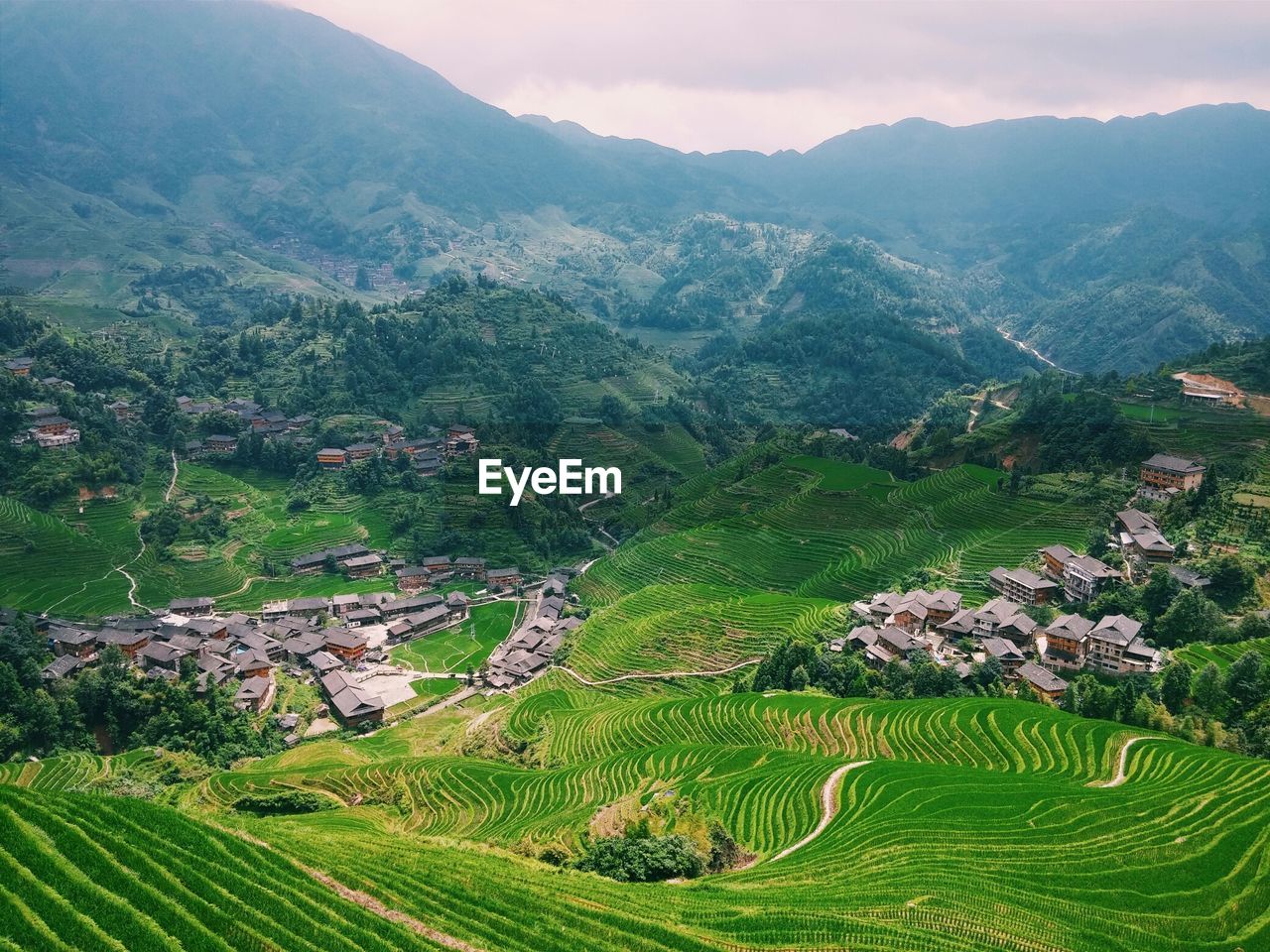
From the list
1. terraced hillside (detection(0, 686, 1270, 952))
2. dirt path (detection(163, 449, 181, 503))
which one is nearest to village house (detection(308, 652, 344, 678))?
terraced hillside (detection(0, 686, 1270, 952))

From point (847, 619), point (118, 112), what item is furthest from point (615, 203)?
point (847, 619)

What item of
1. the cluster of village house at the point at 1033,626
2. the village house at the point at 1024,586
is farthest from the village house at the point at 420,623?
the village house at the point at 1024,586

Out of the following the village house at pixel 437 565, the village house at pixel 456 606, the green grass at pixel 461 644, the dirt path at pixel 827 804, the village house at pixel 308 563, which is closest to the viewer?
the dirt path at pixel 827 804

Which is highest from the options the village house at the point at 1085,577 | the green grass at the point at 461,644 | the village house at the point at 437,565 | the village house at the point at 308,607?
the village house at the point at 1085,577

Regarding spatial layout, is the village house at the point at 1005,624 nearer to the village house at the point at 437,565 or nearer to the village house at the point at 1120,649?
the village house at the point at 1120,649

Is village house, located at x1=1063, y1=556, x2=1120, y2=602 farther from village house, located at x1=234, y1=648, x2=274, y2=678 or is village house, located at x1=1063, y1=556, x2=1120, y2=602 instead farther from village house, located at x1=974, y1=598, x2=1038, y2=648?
village house, located at x1=234, y1=648, x2=274, y2=678
